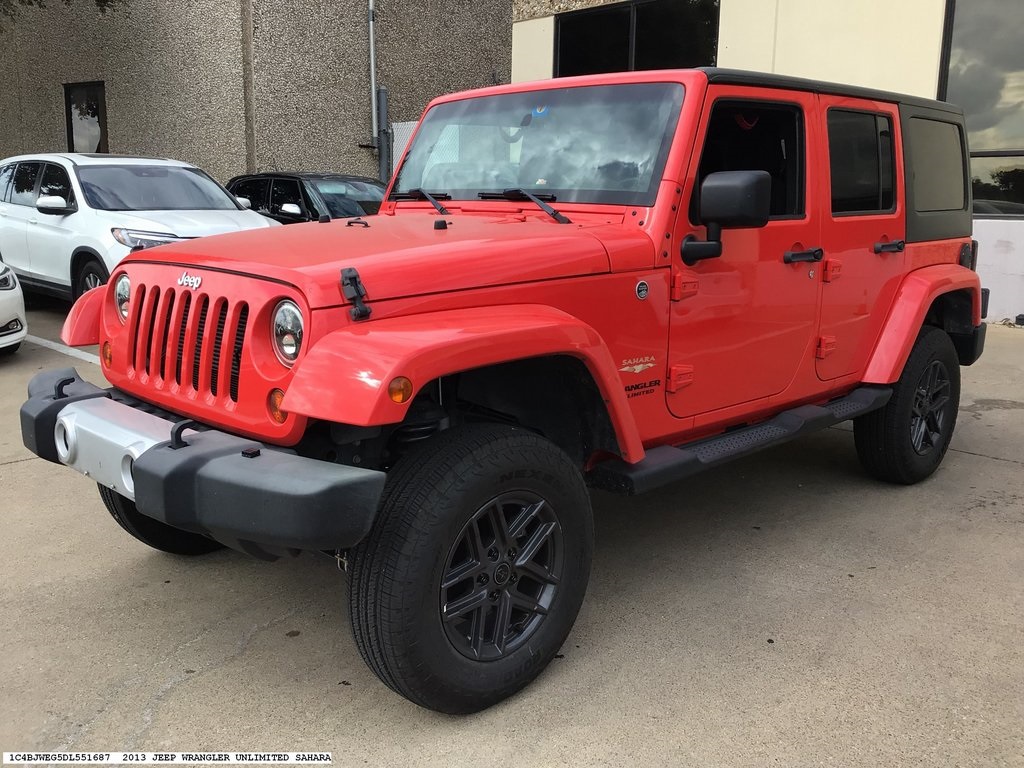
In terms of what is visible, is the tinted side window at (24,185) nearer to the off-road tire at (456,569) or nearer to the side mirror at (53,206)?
the side mirror at (53,206)

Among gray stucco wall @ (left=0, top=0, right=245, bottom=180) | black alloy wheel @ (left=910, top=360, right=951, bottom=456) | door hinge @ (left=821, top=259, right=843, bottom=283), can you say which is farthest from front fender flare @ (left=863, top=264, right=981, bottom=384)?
gray stucco wall @ (left=0, top=0, right=245, bottom=180)

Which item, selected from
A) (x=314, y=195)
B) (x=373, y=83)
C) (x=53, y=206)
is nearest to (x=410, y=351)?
(x=53, y=206)

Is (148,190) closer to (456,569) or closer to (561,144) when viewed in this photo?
(561,144)

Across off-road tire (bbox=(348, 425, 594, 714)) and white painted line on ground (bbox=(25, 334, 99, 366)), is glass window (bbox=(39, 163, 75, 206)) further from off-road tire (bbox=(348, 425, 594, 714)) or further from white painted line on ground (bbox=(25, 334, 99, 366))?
off-road tire (bbox=(348, 425, 594, 714))

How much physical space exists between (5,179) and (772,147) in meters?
9.04

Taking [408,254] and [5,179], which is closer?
[408,254]

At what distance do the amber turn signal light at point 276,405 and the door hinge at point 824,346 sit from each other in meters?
2.49

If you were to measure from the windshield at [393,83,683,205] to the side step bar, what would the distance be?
95 centimetres

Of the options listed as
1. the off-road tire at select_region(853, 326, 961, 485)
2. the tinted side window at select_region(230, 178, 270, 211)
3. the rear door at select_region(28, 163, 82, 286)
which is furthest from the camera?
the tinted side window at select_region(230, 178, 270, 211)

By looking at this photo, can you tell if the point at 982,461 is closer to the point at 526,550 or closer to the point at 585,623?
the point at 585,623

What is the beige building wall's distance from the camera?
9109 millimetres

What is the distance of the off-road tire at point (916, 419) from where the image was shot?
4488 mm

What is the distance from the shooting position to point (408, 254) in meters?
2.65

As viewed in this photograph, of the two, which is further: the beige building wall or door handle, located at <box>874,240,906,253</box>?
the beige building wall
